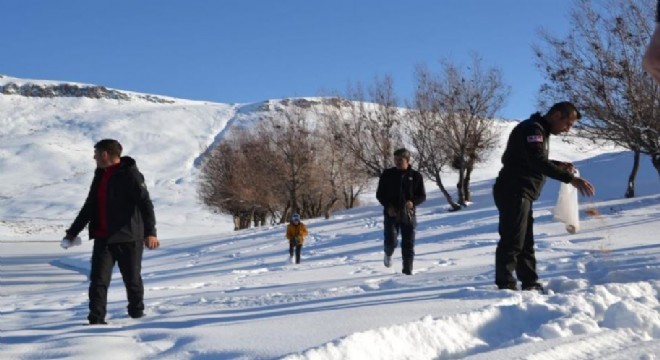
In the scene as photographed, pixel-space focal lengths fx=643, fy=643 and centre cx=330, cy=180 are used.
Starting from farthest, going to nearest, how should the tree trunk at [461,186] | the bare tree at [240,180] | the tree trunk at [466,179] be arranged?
the bare tree at [240,180], the tree trunk at [466,179], the tree trunk at [461,186]

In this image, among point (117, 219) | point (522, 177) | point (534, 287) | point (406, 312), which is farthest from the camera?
point (534, 287)

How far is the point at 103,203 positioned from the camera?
5.43 metres

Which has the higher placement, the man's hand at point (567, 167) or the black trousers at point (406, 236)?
the man's hand at point (567, 167)

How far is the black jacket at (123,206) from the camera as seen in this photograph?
17.8 feet

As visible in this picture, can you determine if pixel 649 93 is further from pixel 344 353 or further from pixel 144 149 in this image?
pixel 144 149

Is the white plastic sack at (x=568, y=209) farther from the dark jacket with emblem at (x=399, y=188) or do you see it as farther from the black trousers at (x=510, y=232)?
the dark jacket with emblem at (x=399, y=188)

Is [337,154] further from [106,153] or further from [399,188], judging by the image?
[106,153]

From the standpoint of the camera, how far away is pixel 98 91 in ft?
544

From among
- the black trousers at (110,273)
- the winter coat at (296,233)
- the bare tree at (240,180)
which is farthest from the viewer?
the bare tree at (240,180)

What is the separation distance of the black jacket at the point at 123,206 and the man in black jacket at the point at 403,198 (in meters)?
3.50

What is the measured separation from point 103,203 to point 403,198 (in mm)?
3983

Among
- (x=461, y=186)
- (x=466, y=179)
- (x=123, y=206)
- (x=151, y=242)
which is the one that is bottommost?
(x=461, y=186)

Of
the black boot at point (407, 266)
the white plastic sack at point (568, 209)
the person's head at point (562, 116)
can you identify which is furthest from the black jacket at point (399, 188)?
the person's head at point (562, 116)

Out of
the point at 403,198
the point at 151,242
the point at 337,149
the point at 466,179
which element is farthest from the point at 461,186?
the point at 151,242
